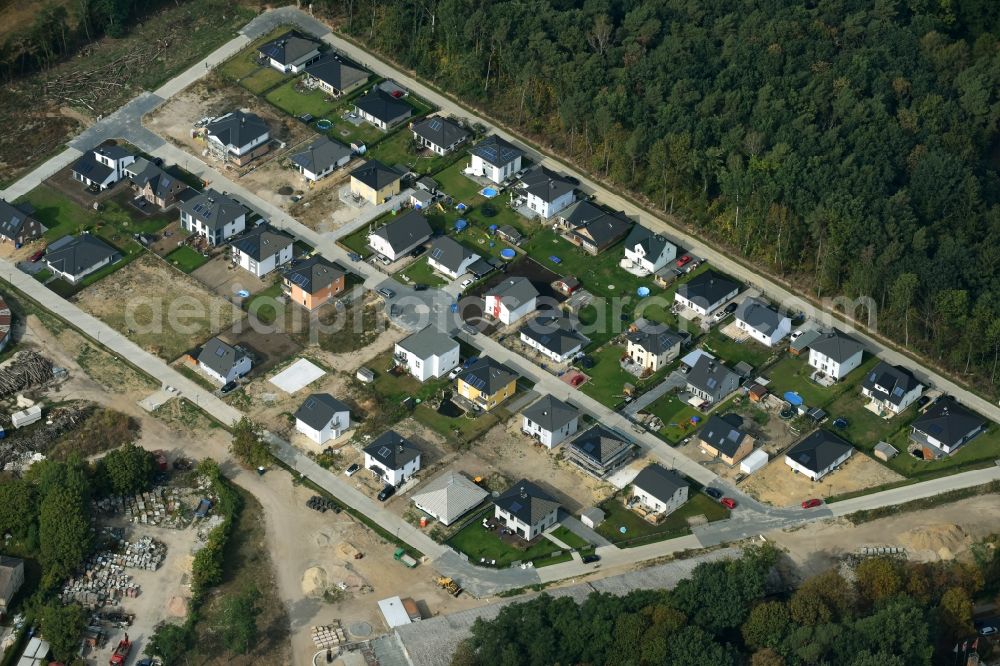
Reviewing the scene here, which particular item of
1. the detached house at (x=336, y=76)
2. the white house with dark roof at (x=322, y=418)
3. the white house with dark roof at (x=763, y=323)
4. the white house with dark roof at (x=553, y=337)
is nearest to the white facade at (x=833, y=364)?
the white house with dark roof at (x=763, y=323)

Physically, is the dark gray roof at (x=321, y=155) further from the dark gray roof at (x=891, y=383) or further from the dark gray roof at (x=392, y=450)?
the dark gray roof at (x=891, y=383)

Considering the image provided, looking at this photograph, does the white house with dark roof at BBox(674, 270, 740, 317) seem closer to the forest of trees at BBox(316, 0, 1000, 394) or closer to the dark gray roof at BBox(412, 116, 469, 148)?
the forest of trees at BBox(316, 0, 1000, 394)

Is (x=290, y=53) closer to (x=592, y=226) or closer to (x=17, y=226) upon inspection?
(x=17, y=226)

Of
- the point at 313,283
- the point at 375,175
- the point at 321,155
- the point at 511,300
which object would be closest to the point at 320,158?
the point at 321,155

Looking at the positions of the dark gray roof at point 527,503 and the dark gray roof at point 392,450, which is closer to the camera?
the dark gray roof at point 527,503

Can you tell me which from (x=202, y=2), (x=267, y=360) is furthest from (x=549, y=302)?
(x=202, y=2)

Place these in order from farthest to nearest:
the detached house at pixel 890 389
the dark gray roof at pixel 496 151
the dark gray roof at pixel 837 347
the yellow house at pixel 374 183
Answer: the dark gray roof at pixel 496 151, the yellow house at pixel 374 183, the dark gray roof at pixel 837 347, the detached house at pixel 890 389

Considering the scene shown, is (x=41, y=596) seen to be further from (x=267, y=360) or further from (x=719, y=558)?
(x=719, y=558)

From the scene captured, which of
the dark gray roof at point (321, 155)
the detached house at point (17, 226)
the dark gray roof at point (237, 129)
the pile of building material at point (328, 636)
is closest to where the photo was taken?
the pile of building material at point (328, 636)
